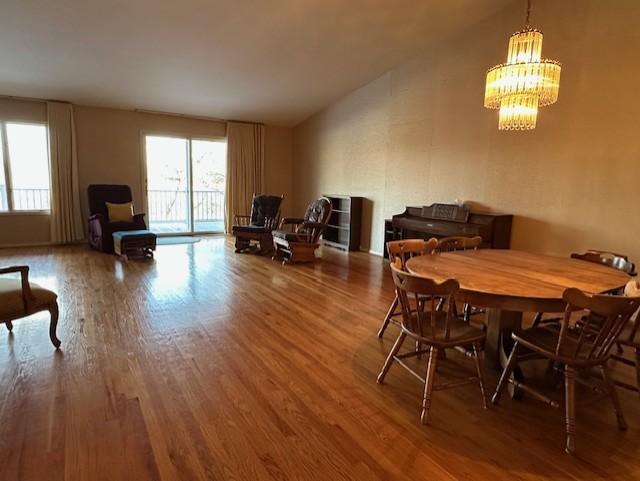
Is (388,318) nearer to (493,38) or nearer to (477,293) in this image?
(477,293)

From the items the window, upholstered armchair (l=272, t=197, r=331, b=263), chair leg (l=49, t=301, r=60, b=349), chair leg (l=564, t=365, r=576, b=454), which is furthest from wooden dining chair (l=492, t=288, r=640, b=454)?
the window

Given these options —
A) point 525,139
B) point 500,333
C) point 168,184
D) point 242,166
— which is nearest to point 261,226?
point 242,166

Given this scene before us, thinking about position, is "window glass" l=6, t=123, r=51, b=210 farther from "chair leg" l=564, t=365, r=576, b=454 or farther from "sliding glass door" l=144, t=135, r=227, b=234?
"chair leg" l=564, t=365, r=576, b=454

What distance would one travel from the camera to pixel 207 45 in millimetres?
4770

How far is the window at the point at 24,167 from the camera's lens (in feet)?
19.6

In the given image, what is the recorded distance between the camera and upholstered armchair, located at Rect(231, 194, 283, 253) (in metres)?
6.01

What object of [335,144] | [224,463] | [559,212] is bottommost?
[224,463]

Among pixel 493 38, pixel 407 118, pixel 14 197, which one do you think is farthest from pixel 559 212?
pixel 14 197

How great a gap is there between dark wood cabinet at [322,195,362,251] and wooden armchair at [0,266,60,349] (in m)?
4.55

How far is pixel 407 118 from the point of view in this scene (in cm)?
570

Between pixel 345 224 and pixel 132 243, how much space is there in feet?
11.4

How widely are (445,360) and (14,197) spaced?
703cm

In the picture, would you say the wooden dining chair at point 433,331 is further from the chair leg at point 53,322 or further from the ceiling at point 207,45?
the ceiling at point 207,45

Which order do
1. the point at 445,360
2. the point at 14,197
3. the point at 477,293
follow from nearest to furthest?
the point at 477,293 → the point at 445,360 → the point at 14,197
